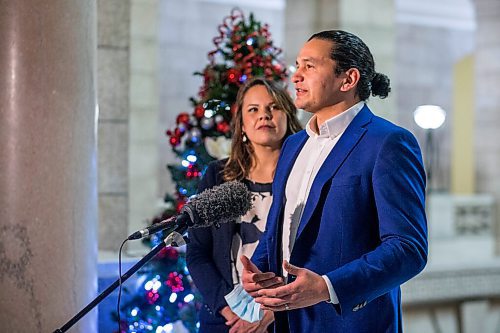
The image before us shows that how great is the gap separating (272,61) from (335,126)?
181 centimetres

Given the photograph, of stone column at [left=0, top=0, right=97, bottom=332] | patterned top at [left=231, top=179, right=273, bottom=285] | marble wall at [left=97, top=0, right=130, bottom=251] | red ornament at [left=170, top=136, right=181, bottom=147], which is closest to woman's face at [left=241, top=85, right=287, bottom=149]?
patterned top at [left=231, top=179, right=273, bottom=285]

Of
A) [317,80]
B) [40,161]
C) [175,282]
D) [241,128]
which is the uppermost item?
[317,80]

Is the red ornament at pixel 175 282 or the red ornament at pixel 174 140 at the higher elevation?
the red ornament at pixel 174 140

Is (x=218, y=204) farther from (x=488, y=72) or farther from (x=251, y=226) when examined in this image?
(x=488, y=72)

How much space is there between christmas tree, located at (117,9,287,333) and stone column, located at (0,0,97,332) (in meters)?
0.88

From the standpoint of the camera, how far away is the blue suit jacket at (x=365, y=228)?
2.35 metres

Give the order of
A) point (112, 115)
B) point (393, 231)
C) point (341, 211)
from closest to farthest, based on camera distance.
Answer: point (393, 231) → point (341, 211) → point (112, 115)

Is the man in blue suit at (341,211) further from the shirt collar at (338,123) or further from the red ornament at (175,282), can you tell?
the red ornament at (175,282)

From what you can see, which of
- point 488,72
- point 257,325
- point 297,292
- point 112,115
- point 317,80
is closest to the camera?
point 297,292

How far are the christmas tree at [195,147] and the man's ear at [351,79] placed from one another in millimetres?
1606

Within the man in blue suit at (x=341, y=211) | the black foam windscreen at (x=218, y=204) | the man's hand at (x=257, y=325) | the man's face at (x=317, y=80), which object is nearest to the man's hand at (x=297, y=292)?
the man in blue suit at (x=341, y=211)

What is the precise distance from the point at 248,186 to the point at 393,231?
3.63 feet

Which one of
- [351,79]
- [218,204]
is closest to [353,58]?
[351,79]

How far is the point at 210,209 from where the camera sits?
275 centimetres
